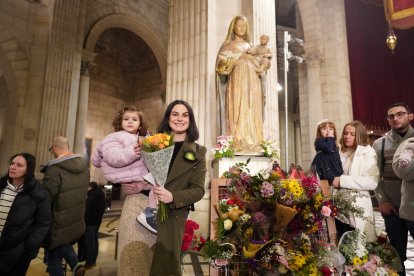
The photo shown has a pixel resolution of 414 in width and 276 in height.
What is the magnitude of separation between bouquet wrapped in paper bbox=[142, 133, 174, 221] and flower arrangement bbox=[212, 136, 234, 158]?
9.06ft

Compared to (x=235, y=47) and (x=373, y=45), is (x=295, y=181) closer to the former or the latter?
(x=235, y=47)

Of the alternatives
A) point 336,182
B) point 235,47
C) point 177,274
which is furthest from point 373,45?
point 177,274

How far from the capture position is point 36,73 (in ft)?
27.9

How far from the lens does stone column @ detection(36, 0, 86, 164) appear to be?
8.03 metres

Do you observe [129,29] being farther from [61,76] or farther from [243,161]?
[243,161]

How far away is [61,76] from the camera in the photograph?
8461mm

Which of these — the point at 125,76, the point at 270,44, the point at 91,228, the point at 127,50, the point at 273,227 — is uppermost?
the point at 127,50

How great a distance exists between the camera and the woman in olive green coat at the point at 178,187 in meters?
1.41

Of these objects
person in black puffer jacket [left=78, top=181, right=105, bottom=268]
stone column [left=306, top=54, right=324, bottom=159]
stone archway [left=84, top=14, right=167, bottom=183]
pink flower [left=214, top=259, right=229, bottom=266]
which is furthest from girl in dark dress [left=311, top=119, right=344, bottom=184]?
stone archway [left=84, top=14, right=167, bottom=183]

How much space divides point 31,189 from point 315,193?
232 centimetres

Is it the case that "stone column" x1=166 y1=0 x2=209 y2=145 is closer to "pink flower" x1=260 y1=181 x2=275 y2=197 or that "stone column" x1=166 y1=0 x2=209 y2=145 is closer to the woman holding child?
the woman holding child

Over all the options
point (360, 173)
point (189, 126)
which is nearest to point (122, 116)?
point (189, 126)

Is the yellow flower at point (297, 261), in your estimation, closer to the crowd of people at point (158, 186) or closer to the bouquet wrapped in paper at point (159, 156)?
the crowd of people at point (158, 186)

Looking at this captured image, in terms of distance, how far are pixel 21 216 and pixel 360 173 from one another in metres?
3.05
